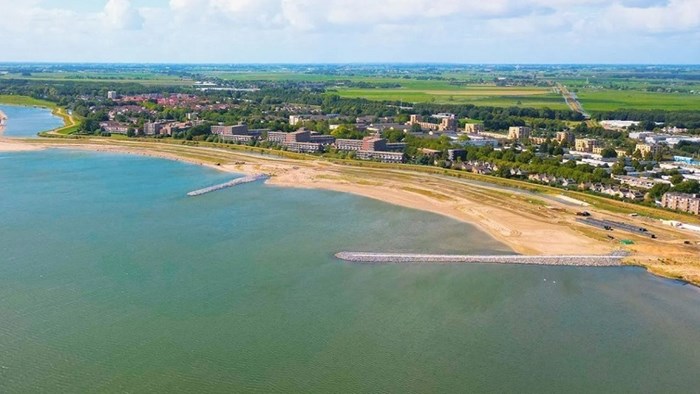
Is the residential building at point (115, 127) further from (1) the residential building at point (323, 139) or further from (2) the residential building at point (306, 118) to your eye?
(1) the residential building at point (323, 139)

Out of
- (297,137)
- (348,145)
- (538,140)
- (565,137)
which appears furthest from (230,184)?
(565,137)

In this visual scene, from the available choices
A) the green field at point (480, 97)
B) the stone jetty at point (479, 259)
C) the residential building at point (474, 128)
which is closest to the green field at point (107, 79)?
the green field at point (480, 97)

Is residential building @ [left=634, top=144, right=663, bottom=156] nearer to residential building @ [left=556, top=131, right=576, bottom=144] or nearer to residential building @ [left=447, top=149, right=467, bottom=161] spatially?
residential building @ [left=556, top=131, right=576, bottom=144]

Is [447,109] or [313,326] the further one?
[447,109]

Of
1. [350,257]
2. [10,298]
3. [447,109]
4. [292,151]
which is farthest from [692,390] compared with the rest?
[447,109]

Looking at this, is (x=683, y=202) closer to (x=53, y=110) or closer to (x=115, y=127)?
(x=115, y=127)

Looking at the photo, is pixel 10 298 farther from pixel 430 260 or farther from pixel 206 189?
pixel 206 189
